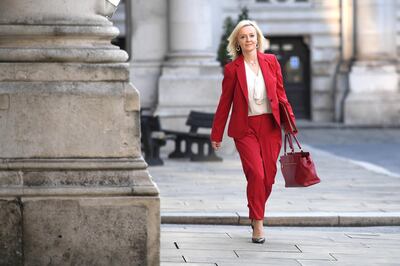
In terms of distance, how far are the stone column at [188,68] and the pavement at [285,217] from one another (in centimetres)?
197

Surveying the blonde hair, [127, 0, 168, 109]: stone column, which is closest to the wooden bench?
[127, 0, 168, 109]: stone column

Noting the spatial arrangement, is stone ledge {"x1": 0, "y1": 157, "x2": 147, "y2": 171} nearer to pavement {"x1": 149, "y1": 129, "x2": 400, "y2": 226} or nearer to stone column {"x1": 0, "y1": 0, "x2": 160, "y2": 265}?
stone column {"x1": 0, "y1": 0, "x2": 160, "y2": 265}

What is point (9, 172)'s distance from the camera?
27.0ft

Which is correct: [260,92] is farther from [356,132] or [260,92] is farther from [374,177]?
[356,132]

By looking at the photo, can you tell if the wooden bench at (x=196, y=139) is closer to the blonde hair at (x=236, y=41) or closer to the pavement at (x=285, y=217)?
the pavement at (x=285, y=217)

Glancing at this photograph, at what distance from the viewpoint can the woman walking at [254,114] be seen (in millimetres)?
10148

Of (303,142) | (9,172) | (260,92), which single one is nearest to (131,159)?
(9,172)

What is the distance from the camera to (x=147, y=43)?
22.9 metres

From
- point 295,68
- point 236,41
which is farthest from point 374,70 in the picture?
point 236,41

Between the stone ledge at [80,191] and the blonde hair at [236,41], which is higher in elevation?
the blonde hair at [236,41]

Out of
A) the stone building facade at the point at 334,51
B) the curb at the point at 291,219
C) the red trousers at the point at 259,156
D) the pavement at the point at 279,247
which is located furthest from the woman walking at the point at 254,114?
the stone building facade at the point at 334,51

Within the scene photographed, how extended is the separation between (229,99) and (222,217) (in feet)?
5.46

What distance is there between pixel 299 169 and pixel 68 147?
2404 millimetres

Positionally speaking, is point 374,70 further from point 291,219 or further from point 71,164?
point 71,164
